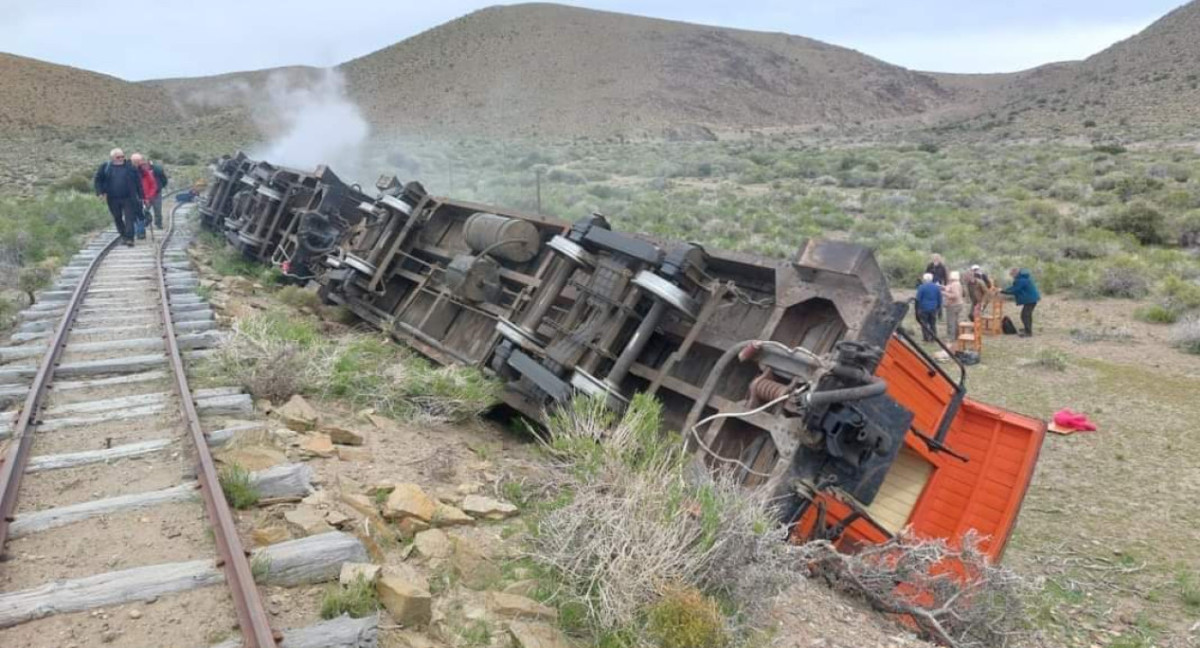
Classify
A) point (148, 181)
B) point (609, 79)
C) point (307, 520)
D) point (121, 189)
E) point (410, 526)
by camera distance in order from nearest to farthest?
point (307, 520)
point (410, 526)
point (121, 189)
point (148, 181)
point (609, 79)

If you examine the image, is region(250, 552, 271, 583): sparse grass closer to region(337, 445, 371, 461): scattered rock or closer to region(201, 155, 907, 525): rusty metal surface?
region(337, 445, 371, 461): scattered rock

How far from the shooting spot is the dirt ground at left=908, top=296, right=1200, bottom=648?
6.22 meters

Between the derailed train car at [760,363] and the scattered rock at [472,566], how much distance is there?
1.76 metres

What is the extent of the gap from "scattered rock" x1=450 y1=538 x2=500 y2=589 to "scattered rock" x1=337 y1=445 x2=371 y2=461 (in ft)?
5.31

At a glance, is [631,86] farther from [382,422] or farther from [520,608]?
[520,608]

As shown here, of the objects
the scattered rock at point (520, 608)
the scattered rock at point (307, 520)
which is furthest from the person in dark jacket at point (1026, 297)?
the scattered rock at point (307, 520)

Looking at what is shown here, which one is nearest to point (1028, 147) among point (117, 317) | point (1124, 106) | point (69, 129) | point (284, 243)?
point (1124, 106)

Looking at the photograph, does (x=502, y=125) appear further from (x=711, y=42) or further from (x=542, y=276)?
(x=542, y=276)

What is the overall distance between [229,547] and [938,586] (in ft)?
13.3

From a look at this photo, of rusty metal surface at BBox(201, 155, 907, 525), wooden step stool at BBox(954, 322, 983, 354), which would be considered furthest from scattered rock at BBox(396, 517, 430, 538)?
wooden step stool at BBox(954, 322, 983, 354)

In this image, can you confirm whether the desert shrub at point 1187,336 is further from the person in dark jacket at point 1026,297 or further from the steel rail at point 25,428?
the steel rail at point 25,428

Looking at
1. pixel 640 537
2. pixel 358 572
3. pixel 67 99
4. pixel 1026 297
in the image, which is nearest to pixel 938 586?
pixel 640 537

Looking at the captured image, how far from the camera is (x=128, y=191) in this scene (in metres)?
15.3

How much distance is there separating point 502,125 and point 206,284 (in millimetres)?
72149
